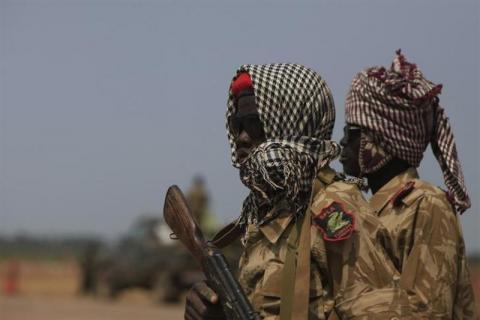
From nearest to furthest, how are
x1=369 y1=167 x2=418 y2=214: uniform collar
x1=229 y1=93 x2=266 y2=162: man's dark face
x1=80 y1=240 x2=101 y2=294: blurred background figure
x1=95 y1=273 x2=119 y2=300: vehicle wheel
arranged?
x1=229 y1=93 x2=266 y2=162: man's dark face → x1=369 y1=167 x2=418 y2=214: uniform collar → x1=95 y1=273 x2=119 y2=300: vehicle wheel → x1=80 y1=240 x2=101 y2=294: blurred background figure

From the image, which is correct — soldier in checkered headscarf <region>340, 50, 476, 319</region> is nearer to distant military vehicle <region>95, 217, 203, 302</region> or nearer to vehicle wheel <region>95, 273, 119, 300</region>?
distant military vehicle <region>95, 217, 203, 302</region>

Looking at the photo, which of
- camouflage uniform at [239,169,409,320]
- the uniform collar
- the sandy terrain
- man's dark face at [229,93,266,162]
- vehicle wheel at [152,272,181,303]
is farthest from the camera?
vehicle wheel at [152,272,181,303]

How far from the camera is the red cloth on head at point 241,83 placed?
2.86 m

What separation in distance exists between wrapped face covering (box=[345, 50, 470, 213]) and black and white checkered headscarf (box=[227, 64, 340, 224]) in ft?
3.36

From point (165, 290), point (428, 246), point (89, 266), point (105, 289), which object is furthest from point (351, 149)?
point (89, 266)

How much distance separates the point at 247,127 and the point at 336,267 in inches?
20.0

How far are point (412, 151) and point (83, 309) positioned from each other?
1545 cm

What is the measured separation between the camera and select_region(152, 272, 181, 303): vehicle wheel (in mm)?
19156

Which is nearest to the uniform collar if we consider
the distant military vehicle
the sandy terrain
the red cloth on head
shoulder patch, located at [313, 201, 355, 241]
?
the red cloth on head

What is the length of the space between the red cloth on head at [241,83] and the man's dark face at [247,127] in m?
0.03

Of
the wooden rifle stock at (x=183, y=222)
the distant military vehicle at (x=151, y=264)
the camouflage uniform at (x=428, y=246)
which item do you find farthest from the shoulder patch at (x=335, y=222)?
the distant military vehicle at (x=151, y=264)

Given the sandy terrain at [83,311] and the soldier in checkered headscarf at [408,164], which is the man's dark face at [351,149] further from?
the sandy terrain at [83,311]

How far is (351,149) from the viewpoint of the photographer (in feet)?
12.7

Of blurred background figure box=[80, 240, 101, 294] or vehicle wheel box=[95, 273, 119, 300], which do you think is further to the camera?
blurred background figure box=[80, 240, 101, 294]
